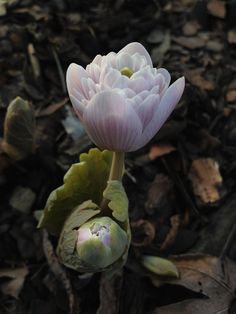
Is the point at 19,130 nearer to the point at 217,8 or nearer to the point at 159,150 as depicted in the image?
the point at 159,150

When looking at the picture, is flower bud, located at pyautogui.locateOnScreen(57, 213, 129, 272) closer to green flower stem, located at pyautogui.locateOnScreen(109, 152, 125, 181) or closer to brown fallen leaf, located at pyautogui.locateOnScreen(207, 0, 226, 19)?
green flower stem, located at pyautogui.locateOnScreen(109, 152, 125, 181)

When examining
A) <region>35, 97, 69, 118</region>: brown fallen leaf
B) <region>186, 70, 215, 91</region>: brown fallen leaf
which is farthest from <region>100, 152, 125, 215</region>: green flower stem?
<region>186, 70, 215, 91</region>: brown fallen leaf

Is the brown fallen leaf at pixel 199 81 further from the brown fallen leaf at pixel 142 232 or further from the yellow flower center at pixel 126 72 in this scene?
the yellow flower center at pixel 126 72

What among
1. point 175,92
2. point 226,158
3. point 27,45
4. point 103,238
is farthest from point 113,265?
point 27,45

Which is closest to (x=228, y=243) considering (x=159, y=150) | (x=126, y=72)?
(x=159, y=150)

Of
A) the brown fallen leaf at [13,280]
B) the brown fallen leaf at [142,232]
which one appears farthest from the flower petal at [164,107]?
the brown fallen leaf at [13,280]

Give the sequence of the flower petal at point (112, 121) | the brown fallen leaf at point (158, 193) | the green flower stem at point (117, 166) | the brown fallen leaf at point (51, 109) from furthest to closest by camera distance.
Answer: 1. the brown fallen leaf at point (51, 109)
2. the brown fallen leaf at point (158, 193)
3. the green flower stem at point (117, 166)
4. the flower petal at point (112, 121)
